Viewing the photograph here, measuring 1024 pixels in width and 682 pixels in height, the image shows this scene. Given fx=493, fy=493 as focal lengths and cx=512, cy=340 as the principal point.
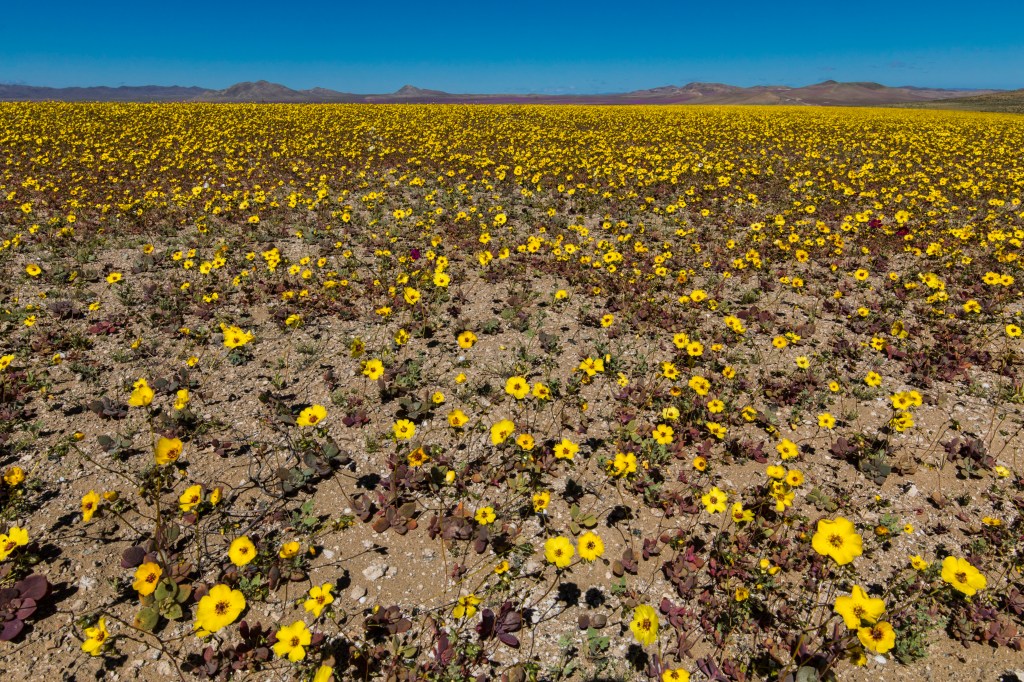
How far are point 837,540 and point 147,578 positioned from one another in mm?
5644

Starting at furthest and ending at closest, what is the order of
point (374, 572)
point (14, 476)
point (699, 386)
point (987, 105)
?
point (987, 105)
point (699, 386)
point (14, 476)
point (374, 572)

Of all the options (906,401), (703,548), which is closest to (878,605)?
(703,548)

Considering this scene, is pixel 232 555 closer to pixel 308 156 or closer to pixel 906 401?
pixel 906 401

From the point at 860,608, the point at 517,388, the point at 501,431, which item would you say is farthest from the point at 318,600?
the point at 860,608

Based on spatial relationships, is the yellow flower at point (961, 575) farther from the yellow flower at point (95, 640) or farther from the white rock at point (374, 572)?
the yellow flower at point (95, 640)

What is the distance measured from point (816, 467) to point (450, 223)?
1163 centimetres

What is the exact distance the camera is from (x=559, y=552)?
425 centimetres

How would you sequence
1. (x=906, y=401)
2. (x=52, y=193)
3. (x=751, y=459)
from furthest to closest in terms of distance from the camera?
(x=52, y=193) → (x=751, y=459) → (x=906, y=401)

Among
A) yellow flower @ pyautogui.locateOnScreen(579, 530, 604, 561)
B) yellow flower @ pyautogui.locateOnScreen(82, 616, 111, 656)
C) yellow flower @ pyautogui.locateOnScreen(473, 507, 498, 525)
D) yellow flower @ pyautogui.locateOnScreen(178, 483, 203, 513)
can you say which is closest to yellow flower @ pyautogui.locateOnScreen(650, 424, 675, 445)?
yellow flower @ pyautogui.locateOnScreen(579, 530, 604, 561)

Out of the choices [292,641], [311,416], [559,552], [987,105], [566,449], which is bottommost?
[292,641]

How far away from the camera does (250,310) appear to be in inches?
379

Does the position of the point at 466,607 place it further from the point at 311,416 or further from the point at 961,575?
the point at 961,575

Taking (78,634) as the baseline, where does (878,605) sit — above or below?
above

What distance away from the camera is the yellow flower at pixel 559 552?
4.18 metres
